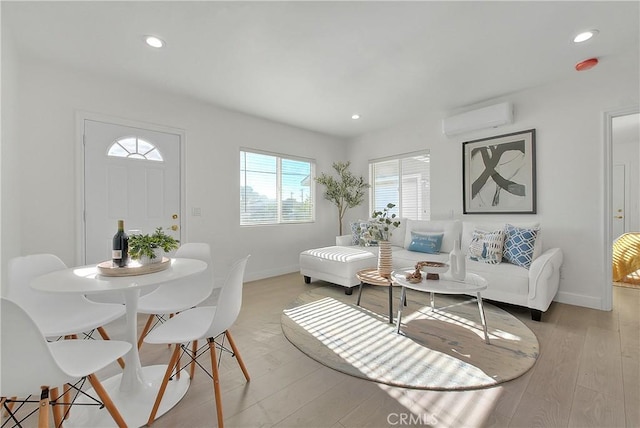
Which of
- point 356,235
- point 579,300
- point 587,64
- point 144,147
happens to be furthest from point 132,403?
point 587,64

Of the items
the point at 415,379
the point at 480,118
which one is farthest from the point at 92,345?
the point at 480,118

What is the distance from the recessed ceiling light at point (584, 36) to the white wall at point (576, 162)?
0.81 meters

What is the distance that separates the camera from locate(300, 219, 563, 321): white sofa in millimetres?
2652

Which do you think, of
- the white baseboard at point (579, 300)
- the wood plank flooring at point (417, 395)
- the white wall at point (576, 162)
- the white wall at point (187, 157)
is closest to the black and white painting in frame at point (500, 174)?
the white wall at point (576, 162)

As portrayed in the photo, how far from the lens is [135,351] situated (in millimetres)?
1689

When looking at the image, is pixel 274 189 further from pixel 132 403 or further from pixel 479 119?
pixel 132 403

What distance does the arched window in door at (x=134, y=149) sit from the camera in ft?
10.2

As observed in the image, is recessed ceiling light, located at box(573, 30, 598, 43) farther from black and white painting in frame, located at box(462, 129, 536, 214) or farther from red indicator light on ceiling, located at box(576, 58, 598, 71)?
black and white painting in frame, located at box(462, 129, 536, 214)

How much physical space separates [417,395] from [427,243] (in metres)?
2.51

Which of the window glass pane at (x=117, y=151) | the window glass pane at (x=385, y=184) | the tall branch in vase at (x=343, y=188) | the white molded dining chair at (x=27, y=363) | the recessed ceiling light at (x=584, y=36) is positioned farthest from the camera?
the tall branch in vase at (x=343, y=188)

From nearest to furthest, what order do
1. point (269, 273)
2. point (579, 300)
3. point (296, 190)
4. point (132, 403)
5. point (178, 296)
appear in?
1. point (132, 403)
2. point (178, 296)
3. point (579, 300)
4. point (269, 273)
5. point (296, 190)

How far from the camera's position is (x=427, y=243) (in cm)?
390

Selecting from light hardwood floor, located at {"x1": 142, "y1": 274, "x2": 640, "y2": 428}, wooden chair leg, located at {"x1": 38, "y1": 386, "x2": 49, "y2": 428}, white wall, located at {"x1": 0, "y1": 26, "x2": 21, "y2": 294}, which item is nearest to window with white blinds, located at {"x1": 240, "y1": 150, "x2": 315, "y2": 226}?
white wall, located at {"x1": 0, "y1": 26, "x2": 21, "y2": 294}

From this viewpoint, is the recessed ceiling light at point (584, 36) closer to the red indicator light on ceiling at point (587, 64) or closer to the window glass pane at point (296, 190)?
the red indicator light on ceiling at point (587, 64)
